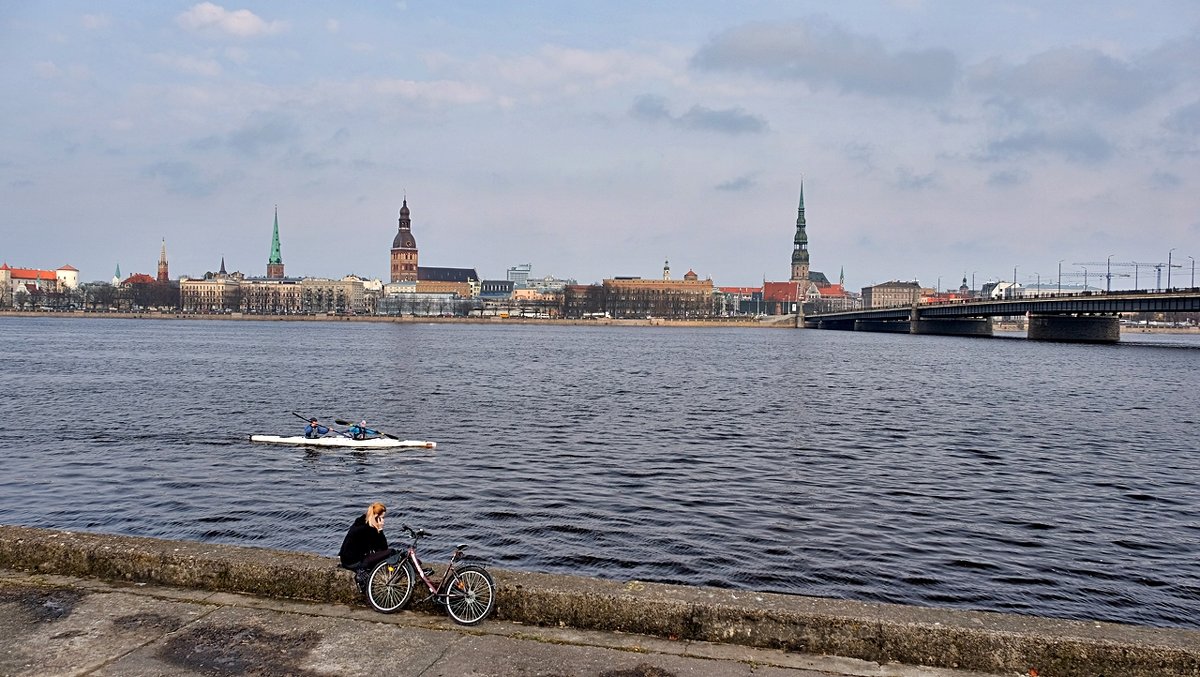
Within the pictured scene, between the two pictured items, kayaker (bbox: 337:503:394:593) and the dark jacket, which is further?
the dark jacket

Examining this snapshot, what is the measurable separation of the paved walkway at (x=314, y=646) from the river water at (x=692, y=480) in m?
10.4

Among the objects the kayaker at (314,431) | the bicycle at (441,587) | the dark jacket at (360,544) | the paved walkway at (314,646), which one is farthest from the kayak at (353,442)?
the bicycle at (441,587)

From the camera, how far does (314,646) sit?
1039 cm

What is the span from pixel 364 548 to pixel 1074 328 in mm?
186414

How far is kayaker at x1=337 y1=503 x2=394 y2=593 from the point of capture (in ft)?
39.4

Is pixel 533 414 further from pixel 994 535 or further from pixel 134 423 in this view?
pixel 994 535

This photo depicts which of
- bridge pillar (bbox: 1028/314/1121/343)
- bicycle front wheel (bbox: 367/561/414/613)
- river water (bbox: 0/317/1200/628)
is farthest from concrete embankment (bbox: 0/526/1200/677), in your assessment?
bridge pillar (bbox: 1028/314/1121/343)

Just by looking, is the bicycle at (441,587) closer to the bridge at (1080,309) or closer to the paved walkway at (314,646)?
the paved walkway at (314,646)

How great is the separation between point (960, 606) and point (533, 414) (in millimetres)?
35455

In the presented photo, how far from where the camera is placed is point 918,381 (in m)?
81.8

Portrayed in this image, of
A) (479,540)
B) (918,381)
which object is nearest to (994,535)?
(479,540)

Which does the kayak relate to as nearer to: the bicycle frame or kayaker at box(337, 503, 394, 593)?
kayaker at box(337, 503, 394, 593)

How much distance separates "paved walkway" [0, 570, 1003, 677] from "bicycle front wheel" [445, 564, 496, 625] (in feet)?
0.52

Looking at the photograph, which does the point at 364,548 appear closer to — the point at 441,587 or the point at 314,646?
the point at 441,587
